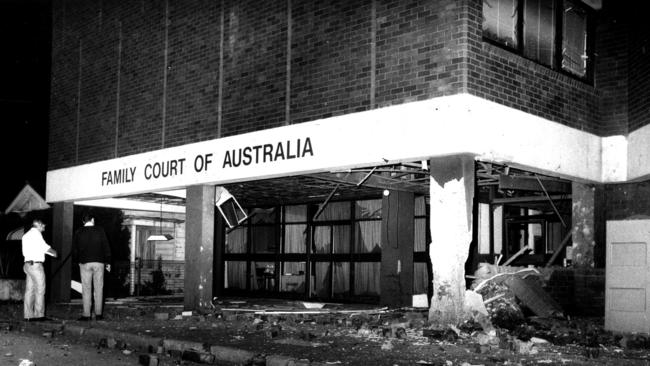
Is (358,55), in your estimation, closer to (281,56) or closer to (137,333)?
(281,56)

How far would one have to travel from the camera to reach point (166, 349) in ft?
31.0

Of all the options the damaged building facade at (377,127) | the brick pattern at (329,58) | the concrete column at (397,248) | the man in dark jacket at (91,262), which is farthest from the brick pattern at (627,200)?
the man in dark jacket at (91,262)

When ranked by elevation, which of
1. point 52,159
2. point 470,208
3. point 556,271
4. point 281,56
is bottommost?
point 556,271

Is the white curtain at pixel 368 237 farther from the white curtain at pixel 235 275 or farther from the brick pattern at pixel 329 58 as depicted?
the brick pattern at pixel 329 58

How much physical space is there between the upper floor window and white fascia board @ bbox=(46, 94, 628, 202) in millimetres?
1283

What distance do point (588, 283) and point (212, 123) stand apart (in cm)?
811

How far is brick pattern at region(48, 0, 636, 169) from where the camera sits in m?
11.3

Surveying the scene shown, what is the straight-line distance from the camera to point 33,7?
→ 1009 inches

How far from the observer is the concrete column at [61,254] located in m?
19.0

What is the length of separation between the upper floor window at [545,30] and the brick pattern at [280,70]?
0.34 meters

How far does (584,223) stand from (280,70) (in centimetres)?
657

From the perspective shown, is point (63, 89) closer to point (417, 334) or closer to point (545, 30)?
point (545, 30)

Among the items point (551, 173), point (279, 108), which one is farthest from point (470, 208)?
point (279, 108)

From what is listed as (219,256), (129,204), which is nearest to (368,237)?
(219,256)
